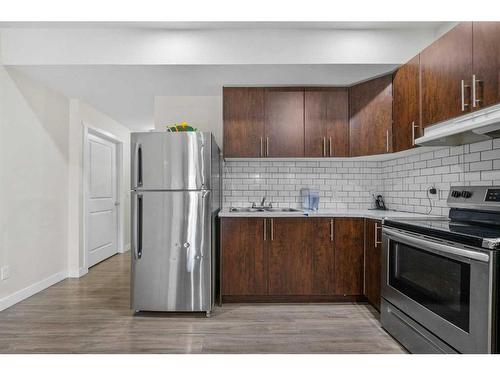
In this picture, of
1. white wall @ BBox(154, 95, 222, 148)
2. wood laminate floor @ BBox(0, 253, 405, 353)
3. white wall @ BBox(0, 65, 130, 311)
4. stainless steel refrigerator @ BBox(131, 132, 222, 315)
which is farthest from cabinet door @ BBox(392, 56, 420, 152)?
white wall @ BBox(0, 65, 130, 311)

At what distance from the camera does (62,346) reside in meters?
2.12

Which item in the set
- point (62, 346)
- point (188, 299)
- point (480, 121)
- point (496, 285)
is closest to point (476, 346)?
point (496, 285)

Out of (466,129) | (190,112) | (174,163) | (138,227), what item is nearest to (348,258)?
(466,129)

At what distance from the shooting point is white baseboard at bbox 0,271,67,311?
279cm

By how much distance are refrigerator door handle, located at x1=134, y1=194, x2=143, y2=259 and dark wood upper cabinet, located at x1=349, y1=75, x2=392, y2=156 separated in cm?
206

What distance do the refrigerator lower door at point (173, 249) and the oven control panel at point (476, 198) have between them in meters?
1.83

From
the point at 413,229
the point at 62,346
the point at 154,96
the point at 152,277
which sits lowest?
the point at 62,346

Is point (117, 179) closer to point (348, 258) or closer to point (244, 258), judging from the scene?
point (244, 258)

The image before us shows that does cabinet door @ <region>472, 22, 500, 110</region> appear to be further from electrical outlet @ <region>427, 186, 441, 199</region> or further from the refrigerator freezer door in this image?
→ the refrigerator freezer door

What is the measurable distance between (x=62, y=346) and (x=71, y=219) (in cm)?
208

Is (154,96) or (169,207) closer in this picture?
(169,207)

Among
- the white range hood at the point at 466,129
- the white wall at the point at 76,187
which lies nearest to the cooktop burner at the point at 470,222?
the white range hood at the point at 466,129

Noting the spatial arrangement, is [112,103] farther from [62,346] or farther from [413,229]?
[413,229]

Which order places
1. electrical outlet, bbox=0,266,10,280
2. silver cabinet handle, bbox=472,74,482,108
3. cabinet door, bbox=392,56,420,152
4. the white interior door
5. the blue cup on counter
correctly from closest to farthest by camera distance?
1. silver cabinet handle, bbox=472,74,482,108
2. cabinet door, bbox=392,56,420,152
3. electrical outlet, bbox=0,266,10,280
4. the blue cup on counter
5. the white interior door
